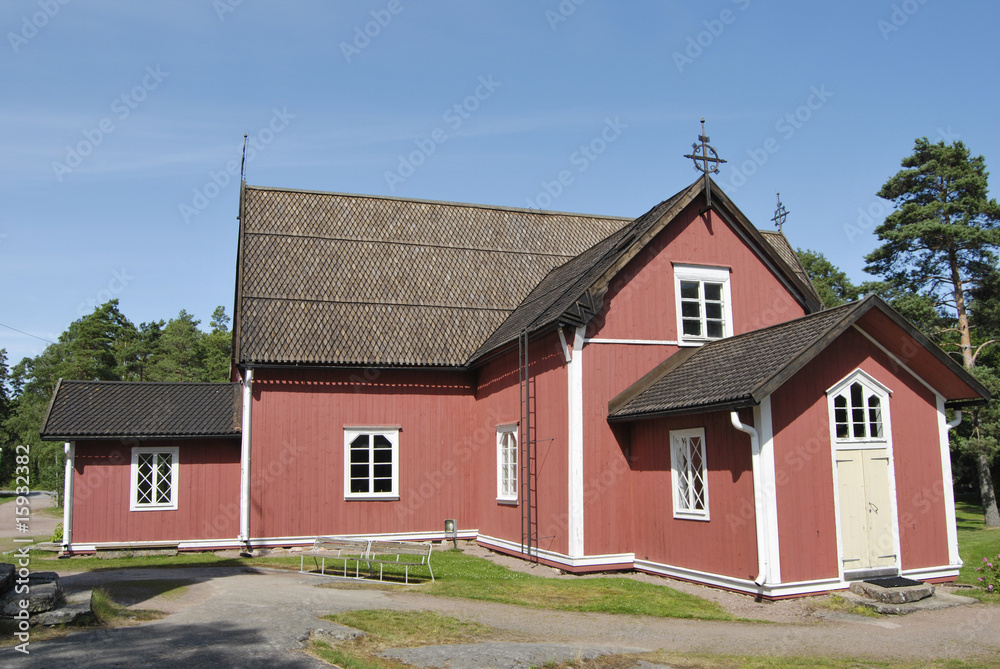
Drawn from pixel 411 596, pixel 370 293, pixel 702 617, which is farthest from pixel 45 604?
pixel 370 293

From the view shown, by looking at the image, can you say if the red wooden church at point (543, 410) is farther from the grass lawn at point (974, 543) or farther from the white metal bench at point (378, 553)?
the white metal bench at point (378, 553)

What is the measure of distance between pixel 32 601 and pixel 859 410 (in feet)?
37.3

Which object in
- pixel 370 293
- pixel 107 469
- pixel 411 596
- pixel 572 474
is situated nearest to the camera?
pixel 411 596

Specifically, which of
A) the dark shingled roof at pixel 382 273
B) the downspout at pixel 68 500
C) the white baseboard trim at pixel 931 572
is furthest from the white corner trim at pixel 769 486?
the downspout at pixel 68 500

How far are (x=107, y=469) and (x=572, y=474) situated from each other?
1045 cm

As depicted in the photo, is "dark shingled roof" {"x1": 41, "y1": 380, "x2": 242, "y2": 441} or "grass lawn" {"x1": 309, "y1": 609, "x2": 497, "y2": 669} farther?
"dark shingled roof" {"x1": 41, "y1": 380, "x2": 242, "y2": 441}

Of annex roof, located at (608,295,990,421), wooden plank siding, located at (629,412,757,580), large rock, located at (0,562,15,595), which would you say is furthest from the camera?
wooden plank siding, located at (629,412,757,580)

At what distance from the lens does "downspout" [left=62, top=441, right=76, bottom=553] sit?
1614 centimetres

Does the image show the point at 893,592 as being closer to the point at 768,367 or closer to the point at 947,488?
the point at 947,488

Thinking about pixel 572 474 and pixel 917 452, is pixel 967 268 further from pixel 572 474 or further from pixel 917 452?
pixel 572 474

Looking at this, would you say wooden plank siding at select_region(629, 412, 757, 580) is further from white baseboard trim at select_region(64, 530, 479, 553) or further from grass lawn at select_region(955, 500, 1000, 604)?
white baseboard trim at select_region(64, 530, 479, 553)

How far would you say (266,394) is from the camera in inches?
671

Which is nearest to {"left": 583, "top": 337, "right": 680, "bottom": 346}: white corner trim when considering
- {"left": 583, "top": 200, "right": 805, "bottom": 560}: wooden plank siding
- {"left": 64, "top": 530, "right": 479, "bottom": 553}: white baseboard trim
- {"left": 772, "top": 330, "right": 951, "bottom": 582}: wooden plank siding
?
{"left": 583, "top": 200, "right": 805, "bottom": 560}: wooden plank siding

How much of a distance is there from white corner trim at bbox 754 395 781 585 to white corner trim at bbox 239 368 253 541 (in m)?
10.9
